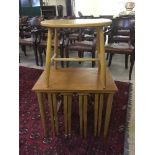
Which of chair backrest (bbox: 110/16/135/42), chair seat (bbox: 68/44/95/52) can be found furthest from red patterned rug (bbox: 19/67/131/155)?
chair backrest (bbox: 110/16/135/42)

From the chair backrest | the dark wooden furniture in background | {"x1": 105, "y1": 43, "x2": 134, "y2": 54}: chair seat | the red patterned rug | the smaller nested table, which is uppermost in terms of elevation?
the dark wooden furniture in background

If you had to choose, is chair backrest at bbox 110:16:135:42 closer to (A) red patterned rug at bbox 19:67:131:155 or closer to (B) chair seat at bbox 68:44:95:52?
(B) chair seat at bbox 68:44:95:52

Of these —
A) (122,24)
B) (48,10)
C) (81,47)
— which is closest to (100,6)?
(48,10)

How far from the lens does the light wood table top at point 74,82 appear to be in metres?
1.46

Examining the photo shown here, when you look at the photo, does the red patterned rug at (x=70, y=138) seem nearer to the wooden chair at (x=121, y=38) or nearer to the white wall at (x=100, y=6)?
the wooden chair at (x=121, y=38)

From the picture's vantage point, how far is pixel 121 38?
3.56 metres

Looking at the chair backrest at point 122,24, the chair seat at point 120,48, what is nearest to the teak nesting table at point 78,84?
the chair seat at point 120,48

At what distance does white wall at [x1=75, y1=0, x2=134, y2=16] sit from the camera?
7.07 metres

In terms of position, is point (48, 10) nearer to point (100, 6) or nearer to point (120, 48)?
point (100, 6)

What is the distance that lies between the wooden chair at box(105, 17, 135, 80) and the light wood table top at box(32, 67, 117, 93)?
1.27 m

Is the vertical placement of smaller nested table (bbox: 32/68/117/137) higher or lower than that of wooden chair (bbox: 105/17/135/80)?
lower

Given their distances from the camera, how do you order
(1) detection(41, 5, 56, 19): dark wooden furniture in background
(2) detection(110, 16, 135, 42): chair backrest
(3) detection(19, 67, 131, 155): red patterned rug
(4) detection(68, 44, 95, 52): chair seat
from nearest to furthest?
(3) detection(19, 67, 131, 155): red patterned rug → (4) detection(68, 44, 95, 52): chair seat → (2) detection(110, 16, 135, 42): chair backrest → (1) detection(41, 5, 56, 19): dark wooden furniture in background

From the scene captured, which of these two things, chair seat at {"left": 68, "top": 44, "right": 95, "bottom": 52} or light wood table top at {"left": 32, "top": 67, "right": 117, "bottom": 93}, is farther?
chair seat at {"left": 68, "top": 44, "right": 95, "bottom": 52}

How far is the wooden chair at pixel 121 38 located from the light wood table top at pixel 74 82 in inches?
49.9
